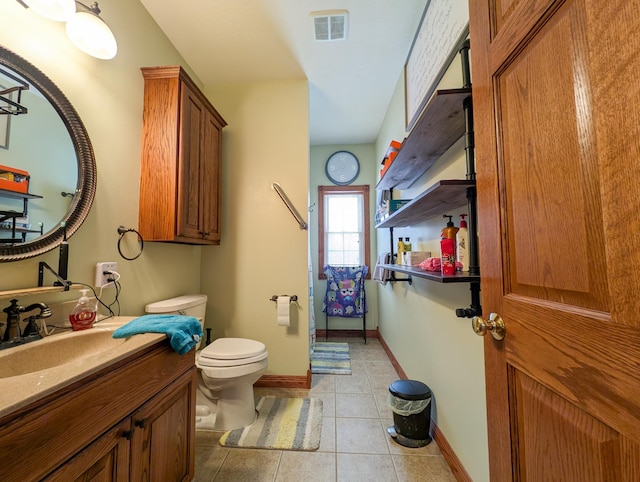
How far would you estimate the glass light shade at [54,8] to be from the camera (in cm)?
103

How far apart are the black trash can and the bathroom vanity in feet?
3.64

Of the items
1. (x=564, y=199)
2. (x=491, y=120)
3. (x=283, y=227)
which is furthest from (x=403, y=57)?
(x=564, y=199)

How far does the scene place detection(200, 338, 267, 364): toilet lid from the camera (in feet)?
5.37

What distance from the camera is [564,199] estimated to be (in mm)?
492

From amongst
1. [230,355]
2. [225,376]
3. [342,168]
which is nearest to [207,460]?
[225,376]

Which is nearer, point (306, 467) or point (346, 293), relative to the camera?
point (306, 467)

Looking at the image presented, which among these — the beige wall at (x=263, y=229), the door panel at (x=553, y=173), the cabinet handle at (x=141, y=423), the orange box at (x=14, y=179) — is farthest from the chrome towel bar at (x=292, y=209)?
the door panel at (x=553, y=173)

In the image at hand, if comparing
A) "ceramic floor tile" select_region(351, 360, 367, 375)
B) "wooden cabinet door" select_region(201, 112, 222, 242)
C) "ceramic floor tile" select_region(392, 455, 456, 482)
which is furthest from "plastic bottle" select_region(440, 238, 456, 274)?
"ceramic floor tile" select_region(351, 360, 367, 375)

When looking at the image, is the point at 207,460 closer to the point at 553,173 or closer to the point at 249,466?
the point at 249,466

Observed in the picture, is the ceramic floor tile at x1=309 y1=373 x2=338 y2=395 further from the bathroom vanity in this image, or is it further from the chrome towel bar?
the chrome towel bar

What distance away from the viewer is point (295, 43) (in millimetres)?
1992

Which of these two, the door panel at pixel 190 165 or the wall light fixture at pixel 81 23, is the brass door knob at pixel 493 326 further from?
the wall light fixture at pixel 81 23

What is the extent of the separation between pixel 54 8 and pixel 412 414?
2.55 m

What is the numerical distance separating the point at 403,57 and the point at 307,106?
33.8 inches
